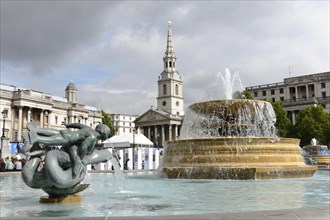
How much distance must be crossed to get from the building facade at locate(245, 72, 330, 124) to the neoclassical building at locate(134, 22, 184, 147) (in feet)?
89.8

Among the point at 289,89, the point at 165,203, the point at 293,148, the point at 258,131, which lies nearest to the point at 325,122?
the point at 289,89

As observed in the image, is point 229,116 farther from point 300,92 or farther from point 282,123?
point 300,92

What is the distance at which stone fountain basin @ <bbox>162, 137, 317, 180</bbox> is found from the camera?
514 inches

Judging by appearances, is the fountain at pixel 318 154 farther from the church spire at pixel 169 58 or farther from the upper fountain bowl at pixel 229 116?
the church spire at pixel 169 58

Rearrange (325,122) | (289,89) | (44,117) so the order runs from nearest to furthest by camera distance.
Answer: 1. (325,122)
2. (44,117)
3. (289,89)

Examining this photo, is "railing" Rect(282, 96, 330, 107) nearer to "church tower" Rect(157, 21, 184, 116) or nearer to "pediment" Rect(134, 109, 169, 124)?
"pediment" Rect(134, 109, 169, 124)

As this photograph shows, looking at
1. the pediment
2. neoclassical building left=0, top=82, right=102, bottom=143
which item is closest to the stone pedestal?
neoclassical building left=0, top=82, right=102, bottom=143

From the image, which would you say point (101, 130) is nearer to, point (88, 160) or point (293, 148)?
point (88, 160)

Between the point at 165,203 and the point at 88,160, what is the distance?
1617 mm

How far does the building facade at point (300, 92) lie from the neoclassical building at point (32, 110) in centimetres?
4317

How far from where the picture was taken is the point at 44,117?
7581 cm

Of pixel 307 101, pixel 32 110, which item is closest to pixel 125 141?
pixel 32 110

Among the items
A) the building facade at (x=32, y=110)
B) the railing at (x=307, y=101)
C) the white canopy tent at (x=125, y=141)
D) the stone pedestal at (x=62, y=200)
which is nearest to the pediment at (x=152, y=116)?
the building facade at (x=32, y=110)

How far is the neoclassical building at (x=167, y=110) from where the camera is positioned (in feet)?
342
